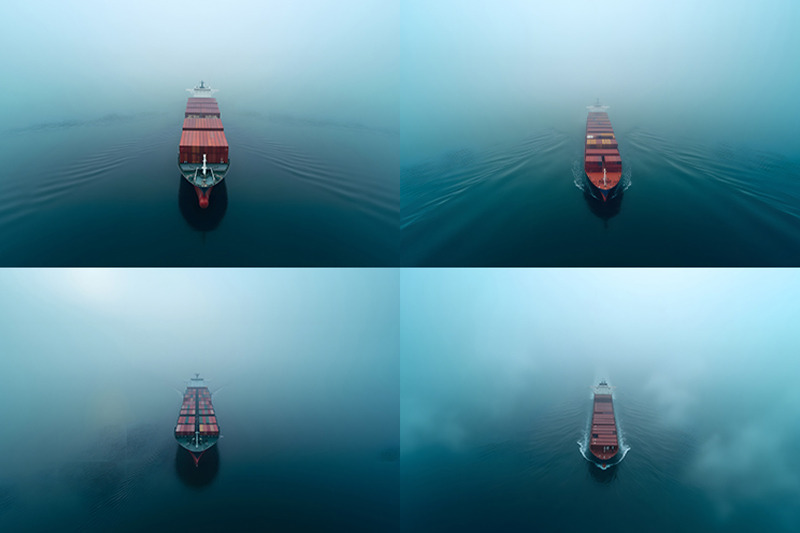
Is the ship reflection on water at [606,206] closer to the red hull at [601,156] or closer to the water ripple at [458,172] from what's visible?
the red hull at [601,156]

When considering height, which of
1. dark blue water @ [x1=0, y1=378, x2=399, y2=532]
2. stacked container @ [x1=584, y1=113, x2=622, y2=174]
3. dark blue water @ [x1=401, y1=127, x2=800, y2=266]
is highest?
stacked container @ [x1=584, y1=113, x2=622, y2=174]

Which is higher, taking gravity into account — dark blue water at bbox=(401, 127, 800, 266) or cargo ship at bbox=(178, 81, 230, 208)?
cargo ship at bbox=(178, 81, 230, 208)

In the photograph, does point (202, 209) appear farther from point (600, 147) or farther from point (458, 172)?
point (600, 147)

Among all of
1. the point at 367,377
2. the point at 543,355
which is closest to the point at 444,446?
the point at 367,377

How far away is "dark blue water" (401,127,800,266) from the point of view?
9.41 meters

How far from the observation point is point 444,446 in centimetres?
1075

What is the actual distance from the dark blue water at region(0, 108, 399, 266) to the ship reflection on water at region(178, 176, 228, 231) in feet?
0.07

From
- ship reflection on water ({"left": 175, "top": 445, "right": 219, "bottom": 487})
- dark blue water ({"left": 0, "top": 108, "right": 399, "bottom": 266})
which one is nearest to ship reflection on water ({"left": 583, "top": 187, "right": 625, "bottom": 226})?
dark blue water ({"left": 0, "top": 108, "right": 399, "bottom": 266})

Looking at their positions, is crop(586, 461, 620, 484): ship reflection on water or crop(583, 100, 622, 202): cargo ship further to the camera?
crop(586, 461, 620, 484): ship reflection on water

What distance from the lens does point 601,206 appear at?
9.69 metres

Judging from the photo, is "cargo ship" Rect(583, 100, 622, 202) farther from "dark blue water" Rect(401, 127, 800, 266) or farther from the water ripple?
the water ripple

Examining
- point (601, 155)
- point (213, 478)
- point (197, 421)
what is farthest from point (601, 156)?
point (213, 478)

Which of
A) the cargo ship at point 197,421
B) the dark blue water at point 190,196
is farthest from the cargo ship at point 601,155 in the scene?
the cargo ship at point 197,421

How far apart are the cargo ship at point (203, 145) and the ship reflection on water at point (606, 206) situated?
596 centimetres
